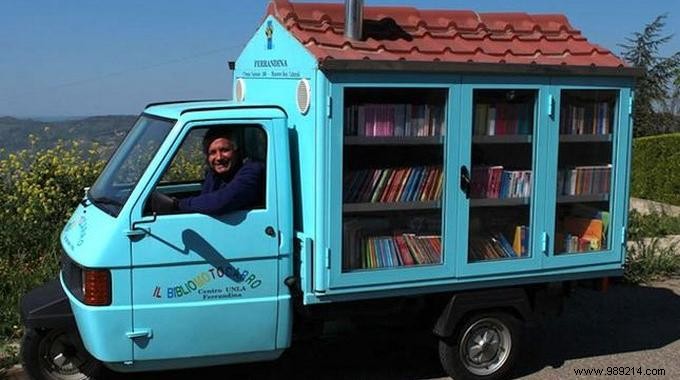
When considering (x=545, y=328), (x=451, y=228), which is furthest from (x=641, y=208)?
(x=451, y=228)

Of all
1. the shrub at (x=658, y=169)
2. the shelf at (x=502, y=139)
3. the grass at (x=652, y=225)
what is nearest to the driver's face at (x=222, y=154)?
the shelf at (x=502, y=139)

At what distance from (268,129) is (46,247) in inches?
124

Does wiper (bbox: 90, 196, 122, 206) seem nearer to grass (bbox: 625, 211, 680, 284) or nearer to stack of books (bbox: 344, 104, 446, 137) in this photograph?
stack of books (bbox: 344, 104, 446, 137)

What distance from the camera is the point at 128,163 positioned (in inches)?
187

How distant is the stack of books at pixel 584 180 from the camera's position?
541cm

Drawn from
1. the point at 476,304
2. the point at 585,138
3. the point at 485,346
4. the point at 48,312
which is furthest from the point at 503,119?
the point at 48,312

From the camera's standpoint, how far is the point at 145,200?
4.36 m

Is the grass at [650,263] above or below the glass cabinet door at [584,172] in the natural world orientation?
below

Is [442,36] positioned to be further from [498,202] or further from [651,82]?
[651,82]

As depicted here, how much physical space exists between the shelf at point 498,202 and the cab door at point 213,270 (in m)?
1.25

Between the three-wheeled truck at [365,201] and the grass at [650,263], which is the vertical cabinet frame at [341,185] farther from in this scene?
the grass at [650,263]

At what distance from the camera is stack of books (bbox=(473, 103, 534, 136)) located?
16.7 ft

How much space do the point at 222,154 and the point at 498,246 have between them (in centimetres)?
191

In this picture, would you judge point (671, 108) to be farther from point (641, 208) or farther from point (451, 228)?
point (451, 228)
